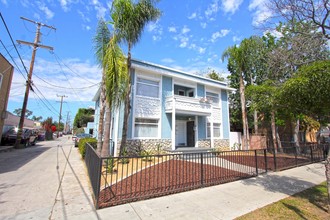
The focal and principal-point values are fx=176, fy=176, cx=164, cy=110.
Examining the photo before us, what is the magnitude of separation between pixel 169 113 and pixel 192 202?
9.56 m

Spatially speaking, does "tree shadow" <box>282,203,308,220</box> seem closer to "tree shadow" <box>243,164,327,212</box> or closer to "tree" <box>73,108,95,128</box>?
"tree shadow" <box>243,164,327,212</box>

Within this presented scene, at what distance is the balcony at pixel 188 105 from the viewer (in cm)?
1341

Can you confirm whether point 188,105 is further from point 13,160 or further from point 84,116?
point 84,116

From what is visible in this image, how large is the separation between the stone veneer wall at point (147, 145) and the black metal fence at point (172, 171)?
3.41m

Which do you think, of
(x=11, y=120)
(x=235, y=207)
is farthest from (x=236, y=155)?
(x=11, y=120)

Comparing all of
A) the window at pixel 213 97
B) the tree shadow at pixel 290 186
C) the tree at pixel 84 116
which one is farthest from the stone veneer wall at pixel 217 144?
the tree at pixel 84 116

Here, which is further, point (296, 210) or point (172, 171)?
point (172, 171)

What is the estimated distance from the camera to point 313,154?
11.3 m

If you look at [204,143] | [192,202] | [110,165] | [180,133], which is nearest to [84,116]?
[180,133]

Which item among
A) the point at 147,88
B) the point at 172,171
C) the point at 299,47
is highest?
the point at 147,88

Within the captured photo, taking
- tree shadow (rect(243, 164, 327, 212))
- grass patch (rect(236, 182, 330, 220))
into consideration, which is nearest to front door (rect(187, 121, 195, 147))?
tree shadow (rect(243, 164, 327, 212))

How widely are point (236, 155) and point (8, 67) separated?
20.1 meters

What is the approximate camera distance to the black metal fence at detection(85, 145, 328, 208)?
469cm

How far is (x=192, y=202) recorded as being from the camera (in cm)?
456
